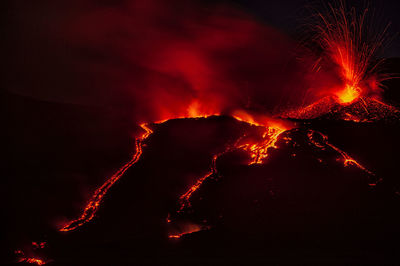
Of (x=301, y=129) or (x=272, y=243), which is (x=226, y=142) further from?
(x=272, y=243)

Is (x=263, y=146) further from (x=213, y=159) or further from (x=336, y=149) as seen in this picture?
(x=336, y=149)

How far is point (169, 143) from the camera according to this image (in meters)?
8.98

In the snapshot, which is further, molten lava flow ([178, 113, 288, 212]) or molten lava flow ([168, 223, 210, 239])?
molten lava flow ([178, 113, 288, 212])

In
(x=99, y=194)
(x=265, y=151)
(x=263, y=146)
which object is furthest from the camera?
(x=263, y=146)

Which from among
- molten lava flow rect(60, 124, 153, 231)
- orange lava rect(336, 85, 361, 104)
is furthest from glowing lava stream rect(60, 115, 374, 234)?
orange lava rect(336, 85, 361, 104)

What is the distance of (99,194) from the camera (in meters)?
7.73

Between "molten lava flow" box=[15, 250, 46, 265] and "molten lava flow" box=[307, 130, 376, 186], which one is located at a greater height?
"molten lava flow" box=[307, 130, 376, 186]

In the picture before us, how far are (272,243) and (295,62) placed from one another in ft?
30.7

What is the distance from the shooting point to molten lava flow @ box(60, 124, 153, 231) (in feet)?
22.9

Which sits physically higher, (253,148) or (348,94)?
(348,94)

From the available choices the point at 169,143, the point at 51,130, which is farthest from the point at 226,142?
the point at 51,130

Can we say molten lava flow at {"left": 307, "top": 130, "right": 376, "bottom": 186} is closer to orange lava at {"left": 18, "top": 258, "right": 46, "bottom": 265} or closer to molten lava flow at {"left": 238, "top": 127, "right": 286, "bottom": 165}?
molten lava flow at {"left": 238, "top": 127, "right": 286, "bottom": 165}

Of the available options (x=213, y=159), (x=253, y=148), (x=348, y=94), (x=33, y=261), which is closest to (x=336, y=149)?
(x=253, y=148)

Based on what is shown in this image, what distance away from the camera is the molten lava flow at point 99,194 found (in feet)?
22.9
